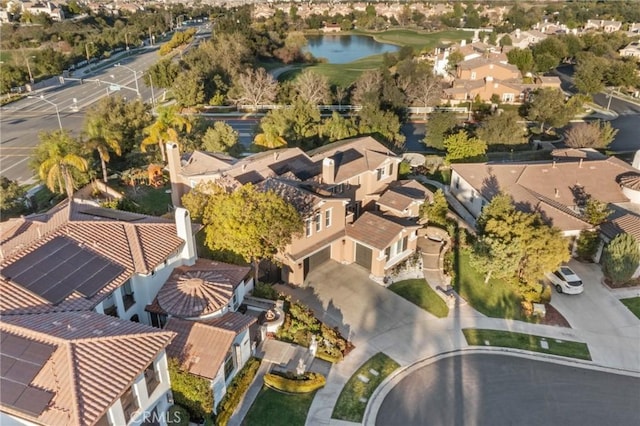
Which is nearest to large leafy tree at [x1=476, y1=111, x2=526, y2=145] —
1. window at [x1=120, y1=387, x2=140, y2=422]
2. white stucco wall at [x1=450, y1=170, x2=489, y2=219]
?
white stucco wall at [x1=450, y1=170, x2=489, y2=219]

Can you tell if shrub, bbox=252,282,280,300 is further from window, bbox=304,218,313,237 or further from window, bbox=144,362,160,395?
window, bbox=144,362,160,395

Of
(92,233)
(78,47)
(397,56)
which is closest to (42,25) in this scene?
(78,47)

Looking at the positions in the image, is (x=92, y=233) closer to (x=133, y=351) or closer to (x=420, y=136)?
(x=133, y=351)

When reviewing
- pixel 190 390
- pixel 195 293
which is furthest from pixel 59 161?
pixel 190 390

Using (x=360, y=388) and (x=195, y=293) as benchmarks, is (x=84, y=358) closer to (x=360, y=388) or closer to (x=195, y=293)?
(x=195, y=293)

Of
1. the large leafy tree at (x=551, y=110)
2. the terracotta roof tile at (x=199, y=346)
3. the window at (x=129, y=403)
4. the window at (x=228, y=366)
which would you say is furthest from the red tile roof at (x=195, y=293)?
the large leafy tree at (x=551, y=110)
